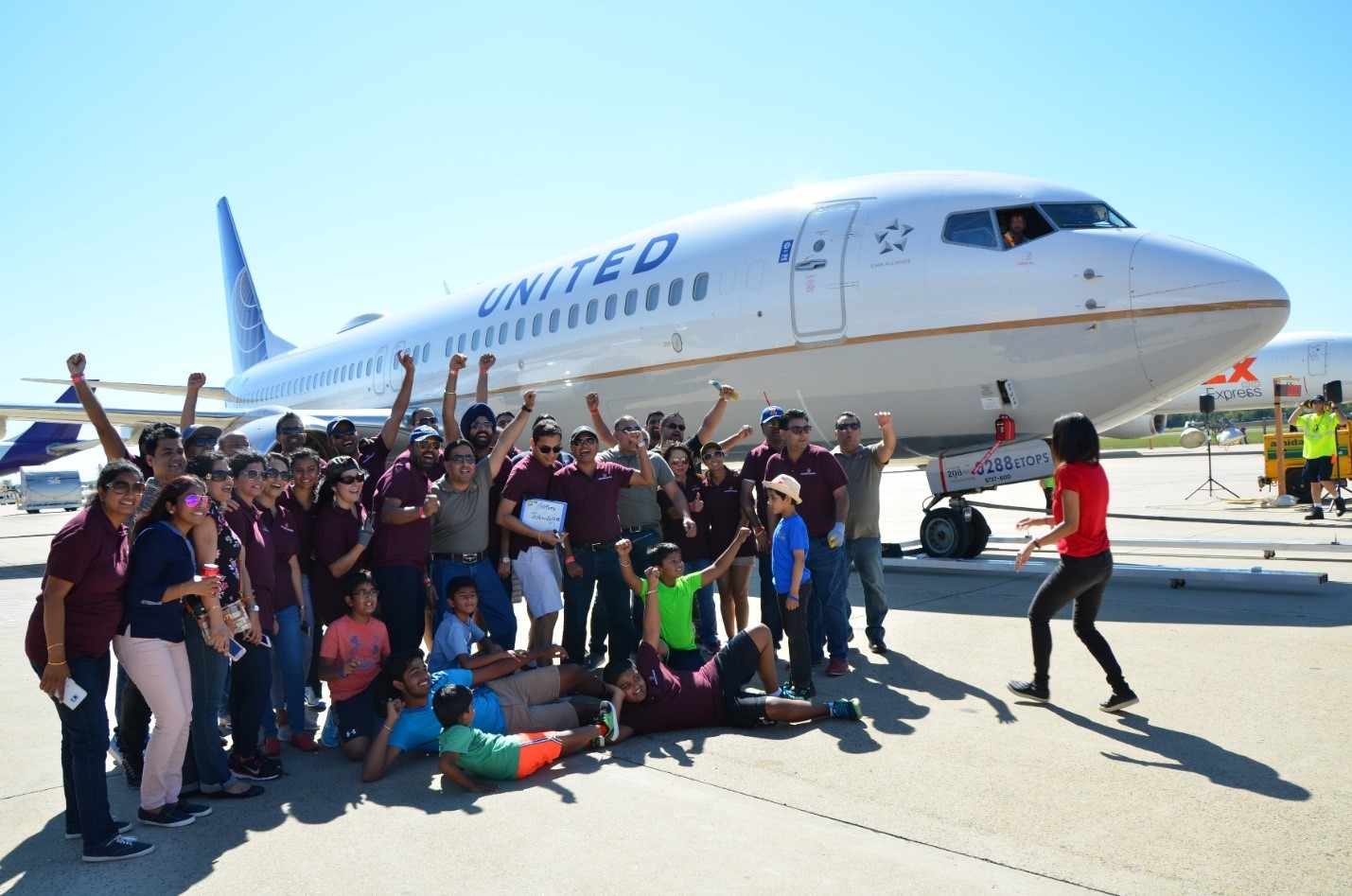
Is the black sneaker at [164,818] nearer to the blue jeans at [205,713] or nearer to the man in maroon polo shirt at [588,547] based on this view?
the blue jeans at [205,713]

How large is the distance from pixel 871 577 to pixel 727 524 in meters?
1.06

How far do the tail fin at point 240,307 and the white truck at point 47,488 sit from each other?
1316 centimetres

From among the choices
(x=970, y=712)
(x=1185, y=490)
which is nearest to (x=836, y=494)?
(x=970, y=712)

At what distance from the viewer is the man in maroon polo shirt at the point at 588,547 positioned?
6434 millimetres

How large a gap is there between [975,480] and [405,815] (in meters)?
6.38

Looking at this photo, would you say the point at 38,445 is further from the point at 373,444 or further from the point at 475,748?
the point at 475,748

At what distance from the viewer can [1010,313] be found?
8.84 meters

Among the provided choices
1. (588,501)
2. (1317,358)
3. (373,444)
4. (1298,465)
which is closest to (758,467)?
(588,501)

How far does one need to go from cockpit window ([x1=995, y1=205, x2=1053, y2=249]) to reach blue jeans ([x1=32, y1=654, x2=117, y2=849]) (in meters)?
7.74

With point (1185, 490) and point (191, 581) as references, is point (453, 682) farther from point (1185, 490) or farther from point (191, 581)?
point (1185, 490)

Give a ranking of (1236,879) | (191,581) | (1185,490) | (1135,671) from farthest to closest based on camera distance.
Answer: (1185,490) < (1135,671) < (191,581) < (1236,879)

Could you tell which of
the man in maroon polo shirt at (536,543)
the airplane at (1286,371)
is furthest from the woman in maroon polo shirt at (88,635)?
the airplane at (1286,371)

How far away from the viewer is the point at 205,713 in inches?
181

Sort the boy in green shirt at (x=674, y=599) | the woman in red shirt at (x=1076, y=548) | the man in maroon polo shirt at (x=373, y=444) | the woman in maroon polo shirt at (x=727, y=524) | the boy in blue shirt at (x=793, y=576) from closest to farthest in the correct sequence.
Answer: the woman in red shirt at (x=1076, y=548), the boy in blue shirt at (x=793, y=576), the boy in green shirt at (x=674, y=599), the man in maroon polo shirt at (x=373, y=444), the woman in maroon polo shirt at (x=727, y=524)
